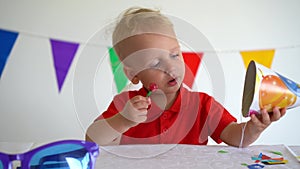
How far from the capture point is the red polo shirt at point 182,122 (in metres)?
0.87

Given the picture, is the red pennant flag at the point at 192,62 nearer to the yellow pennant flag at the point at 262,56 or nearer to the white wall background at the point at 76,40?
the white wall background at the point at 76,40

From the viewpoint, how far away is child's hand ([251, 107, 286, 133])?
25.0 inches

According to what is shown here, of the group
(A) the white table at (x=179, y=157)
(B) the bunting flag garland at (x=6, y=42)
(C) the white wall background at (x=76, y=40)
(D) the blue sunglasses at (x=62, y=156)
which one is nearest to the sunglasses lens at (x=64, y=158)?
(D) the blue sunglasses at (x=62, y=156)

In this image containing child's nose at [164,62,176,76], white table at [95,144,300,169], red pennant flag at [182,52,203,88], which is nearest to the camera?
white table at [95,144,300,169]

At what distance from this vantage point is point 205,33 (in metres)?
1.60

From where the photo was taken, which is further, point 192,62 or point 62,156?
point 192,62

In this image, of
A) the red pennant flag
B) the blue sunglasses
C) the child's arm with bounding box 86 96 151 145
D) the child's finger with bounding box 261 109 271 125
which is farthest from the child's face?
the red pennant flag

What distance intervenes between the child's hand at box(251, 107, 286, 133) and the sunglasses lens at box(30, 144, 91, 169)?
31 cm

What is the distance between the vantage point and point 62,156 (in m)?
0.45

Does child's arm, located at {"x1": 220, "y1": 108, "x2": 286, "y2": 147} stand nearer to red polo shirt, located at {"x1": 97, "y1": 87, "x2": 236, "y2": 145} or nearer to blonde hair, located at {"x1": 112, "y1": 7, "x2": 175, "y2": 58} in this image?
red polo shirt, located at {"x1": 97, "y1": 87, "x2": 236, "y2": 145}

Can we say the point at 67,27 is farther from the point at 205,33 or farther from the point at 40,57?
the point at 205,33

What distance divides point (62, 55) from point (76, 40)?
0.27ft

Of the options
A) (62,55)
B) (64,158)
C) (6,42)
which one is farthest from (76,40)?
(64,158)

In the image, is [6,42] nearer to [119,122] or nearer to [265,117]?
[119,122]
